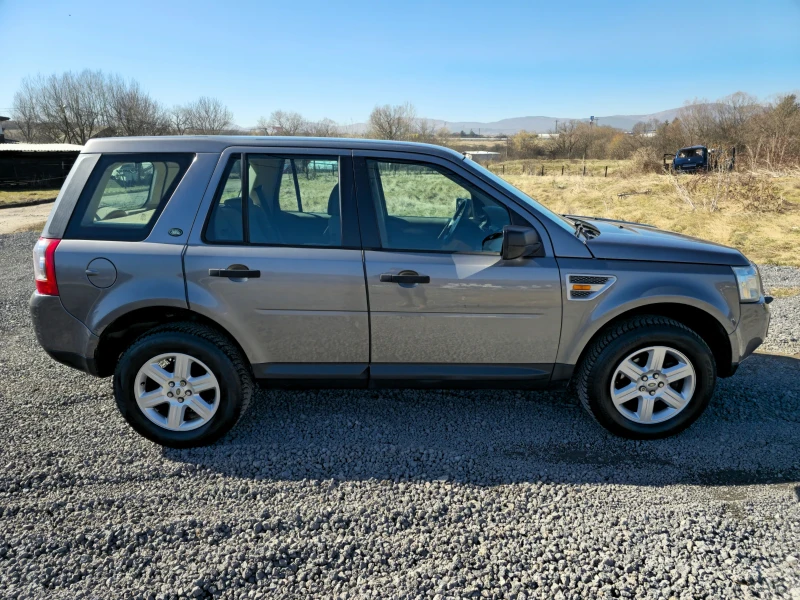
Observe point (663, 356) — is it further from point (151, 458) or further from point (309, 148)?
point (151, 458)

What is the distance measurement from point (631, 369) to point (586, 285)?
0.65 m

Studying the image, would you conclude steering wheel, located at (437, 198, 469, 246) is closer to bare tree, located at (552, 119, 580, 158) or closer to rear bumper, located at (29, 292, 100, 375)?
rear bumper, located at (29, 292, 100, 375)

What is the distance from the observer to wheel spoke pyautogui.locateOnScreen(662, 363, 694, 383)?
345 cm

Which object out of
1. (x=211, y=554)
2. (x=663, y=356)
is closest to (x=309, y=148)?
(x=211, y=554)

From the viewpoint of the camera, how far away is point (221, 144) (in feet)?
11.3

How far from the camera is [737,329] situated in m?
3.46

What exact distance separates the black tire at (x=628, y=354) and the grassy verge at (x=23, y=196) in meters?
29.0

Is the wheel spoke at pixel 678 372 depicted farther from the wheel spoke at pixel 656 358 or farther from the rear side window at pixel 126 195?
the rear side window at pixel 126 195

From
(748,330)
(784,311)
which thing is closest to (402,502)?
(748,330)

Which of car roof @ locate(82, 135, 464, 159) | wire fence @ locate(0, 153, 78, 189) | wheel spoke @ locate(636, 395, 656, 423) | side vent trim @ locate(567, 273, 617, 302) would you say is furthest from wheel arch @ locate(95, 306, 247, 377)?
wire fence @ locate(0, 153, 78, 189)

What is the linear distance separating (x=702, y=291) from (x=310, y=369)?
2545 millimetres

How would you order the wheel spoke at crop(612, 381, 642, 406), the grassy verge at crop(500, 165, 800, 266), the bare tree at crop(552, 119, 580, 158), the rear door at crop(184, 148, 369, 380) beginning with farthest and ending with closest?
the bare tree at crop(552, 119, 580, 158) < the grassy verge at crop(500, 165, 800, 266) < the wheel spoke at crop(612, 381, 642, 406) < the rear door at crop(184, 148, 369, 380)

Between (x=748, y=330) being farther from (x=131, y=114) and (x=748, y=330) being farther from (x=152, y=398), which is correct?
(x=131, y=114)

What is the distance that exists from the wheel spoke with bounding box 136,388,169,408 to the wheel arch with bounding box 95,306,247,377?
0.38 m
